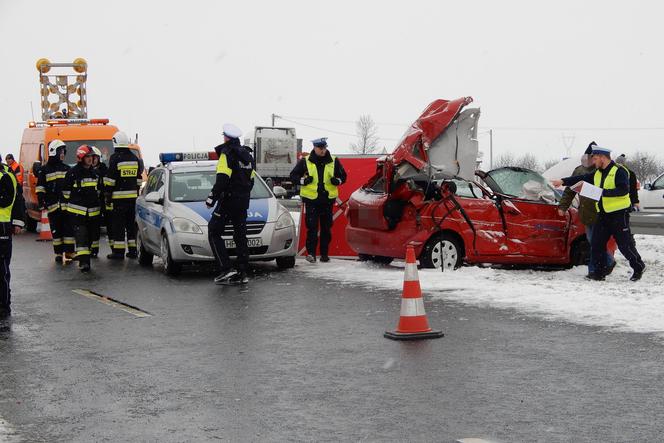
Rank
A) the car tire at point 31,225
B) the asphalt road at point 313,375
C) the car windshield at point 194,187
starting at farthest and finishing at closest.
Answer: the car tire at point 31,225, the car windshield at point 194,187, the asphalt road at point 313,375

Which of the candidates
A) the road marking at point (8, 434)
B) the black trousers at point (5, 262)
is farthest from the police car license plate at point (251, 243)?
the road marking at point (8, 434)

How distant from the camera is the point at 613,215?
44.5 feet

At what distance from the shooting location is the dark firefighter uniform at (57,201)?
17.7 m

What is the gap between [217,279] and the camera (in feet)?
45.7

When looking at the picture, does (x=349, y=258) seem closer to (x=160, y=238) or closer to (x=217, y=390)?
(x=160, y=238)

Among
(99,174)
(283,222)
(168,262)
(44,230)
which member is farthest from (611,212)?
(44,230)

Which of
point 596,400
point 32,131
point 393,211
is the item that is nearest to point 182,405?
point 596,400

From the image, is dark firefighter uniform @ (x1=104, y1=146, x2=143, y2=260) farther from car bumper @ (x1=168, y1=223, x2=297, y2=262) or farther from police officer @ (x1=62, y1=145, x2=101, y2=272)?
car bumper @ (x1=168, y1=223, x2=297, y2=262)

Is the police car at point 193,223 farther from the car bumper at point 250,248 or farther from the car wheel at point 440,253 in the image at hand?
the car wheel at point 440,253

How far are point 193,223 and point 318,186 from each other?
7.01 feet

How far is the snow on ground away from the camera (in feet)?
34.0

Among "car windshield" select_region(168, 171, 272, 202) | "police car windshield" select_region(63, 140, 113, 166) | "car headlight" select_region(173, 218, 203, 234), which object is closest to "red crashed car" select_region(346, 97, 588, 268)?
"car windshield" select_region(168, 171, 272, 202)

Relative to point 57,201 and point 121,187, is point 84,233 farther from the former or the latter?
A: point 57,201

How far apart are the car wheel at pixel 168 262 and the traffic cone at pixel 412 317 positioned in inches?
245
